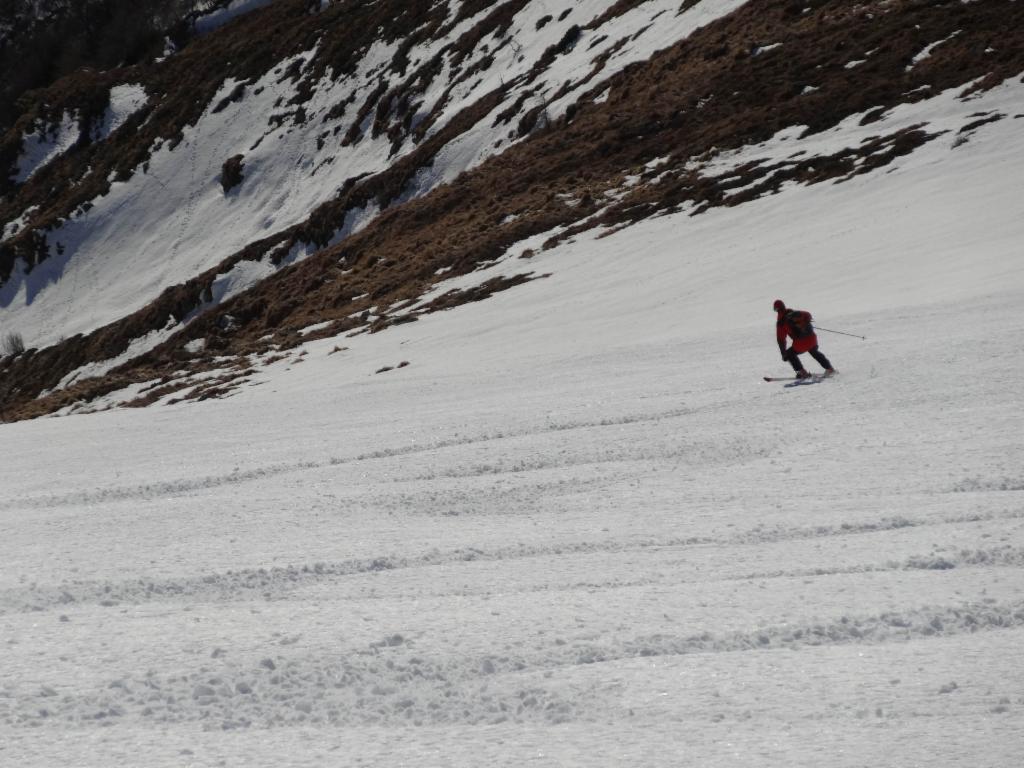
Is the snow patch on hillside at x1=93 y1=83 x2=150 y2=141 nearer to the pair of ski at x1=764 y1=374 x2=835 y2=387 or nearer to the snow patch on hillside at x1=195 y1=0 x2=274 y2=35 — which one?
the snow patch on hillside at x1=195 y1=0 x2=274 y2=35

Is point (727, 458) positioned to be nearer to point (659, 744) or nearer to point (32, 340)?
point (659, 744)

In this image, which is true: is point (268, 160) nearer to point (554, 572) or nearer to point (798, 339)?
point (798, 339)

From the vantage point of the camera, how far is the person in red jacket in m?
12.7

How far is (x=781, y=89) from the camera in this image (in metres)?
34.9

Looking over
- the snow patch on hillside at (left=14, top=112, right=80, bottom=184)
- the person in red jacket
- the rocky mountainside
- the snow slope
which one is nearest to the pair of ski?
the person in red jacket

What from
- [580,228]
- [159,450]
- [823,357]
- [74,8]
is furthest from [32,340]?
[74,8]

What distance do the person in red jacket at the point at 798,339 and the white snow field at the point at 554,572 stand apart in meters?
0.55

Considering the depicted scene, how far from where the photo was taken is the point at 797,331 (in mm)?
12875

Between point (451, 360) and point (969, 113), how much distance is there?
17300mm

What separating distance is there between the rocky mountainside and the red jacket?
13.7 metres

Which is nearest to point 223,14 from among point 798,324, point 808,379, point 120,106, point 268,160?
point 120,106

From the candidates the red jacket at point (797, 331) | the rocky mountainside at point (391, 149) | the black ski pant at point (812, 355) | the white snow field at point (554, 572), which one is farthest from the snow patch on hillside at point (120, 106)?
the black ski pant at point (812, 355)

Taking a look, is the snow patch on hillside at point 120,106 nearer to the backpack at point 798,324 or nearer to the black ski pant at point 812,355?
the backpack at point 798,324

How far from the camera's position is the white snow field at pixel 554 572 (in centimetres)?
421
